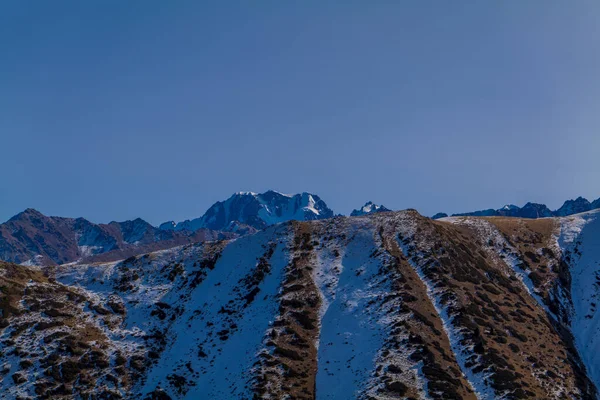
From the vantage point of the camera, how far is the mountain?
6206cm

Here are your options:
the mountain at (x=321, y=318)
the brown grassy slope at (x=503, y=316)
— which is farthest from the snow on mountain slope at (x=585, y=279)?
the brown grassy slope at (x=503, y=316)

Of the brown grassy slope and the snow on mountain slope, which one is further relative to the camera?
the snow on mountain slope

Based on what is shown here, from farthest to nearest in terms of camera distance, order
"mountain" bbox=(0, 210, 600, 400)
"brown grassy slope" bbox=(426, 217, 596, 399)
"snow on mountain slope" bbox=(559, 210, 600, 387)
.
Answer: "snow on mountain slope" bbox=(559, 210, 600, 387)
"brown grassy slope" bbox=(426, 217, 596, 399)
"mountain" bbox=(0, 210, 600, 400)

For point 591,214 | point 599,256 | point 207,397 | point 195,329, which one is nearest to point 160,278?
point 195,329

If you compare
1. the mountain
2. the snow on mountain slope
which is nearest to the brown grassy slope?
the mountain

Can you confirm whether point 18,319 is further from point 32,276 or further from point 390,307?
point 390,307

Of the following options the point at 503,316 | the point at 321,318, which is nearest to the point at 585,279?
the point at 503,316

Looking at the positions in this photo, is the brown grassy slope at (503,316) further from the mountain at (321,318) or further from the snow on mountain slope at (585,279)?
the snow on mountain slope at (585,279)

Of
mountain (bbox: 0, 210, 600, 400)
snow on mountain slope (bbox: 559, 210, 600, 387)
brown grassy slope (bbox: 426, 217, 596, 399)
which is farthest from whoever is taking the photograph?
snow on mountain slope (bbox: 559, 210, 600, 387)

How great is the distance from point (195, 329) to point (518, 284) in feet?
212

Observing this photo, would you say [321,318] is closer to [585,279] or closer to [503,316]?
[503,316]

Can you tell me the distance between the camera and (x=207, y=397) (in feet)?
203

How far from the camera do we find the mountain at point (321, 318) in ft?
204

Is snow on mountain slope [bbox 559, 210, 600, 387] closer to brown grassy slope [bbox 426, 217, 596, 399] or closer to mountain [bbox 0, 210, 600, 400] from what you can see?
mountain [bbox 0, 210, 600, 400]
